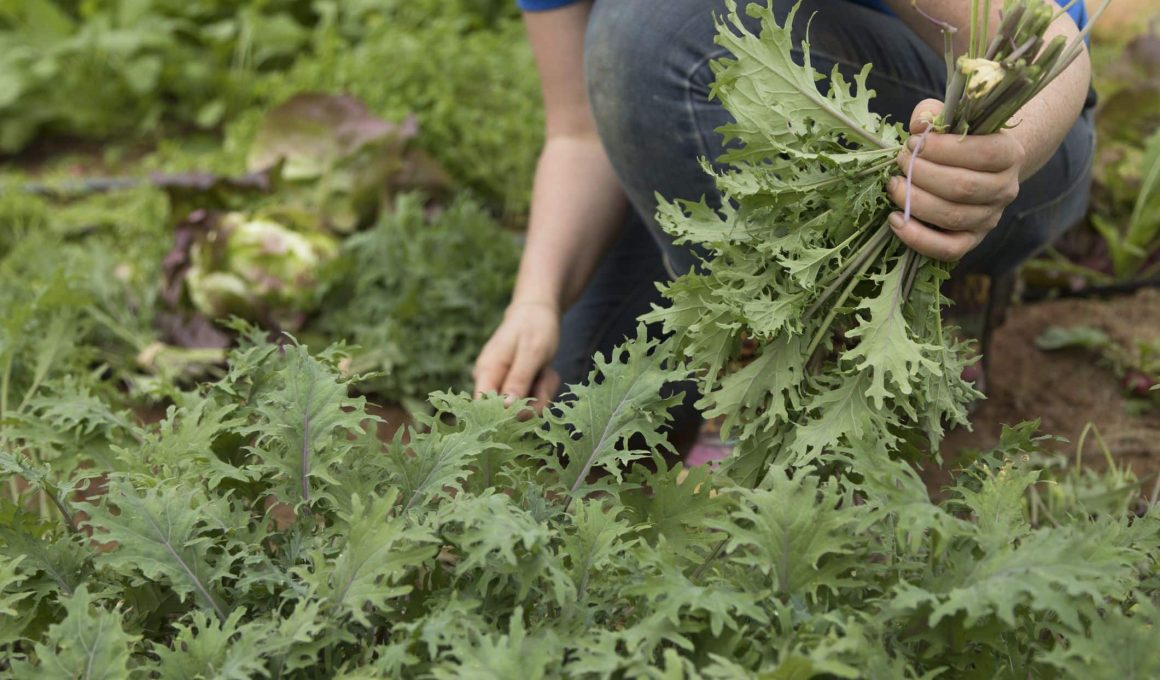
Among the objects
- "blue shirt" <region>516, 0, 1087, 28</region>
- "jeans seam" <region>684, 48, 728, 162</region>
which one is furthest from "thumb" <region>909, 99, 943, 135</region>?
"jeans seam" <region>684, 48, 728, 162</region>

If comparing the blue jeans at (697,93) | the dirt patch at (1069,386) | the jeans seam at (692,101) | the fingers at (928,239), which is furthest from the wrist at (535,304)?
the fingers at (928,239)

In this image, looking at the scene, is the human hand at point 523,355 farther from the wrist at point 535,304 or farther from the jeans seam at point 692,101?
the jeans seam at point 692,101

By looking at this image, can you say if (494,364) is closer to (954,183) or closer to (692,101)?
(692,101)

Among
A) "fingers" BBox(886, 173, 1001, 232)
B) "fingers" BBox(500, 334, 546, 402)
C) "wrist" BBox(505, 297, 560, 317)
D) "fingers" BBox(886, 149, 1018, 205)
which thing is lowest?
"fingers" BBox(500, 334, 546, 402)

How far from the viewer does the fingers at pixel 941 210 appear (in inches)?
44.8

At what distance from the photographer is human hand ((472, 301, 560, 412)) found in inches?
74.7

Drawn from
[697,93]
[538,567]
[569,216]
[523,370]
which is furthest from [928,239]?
[569,216]

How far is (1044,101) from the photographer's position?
A: 4.16 ft

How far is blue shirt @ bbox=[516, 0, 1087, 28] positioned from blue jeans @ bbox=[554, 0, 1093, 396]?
0.10ft

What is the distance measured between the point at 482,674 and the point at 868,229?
0.66 meters

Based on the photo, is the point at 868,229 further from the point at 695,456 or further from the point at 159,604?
the point at 695,456

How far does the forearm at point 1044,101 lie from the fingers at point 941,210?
97 mm

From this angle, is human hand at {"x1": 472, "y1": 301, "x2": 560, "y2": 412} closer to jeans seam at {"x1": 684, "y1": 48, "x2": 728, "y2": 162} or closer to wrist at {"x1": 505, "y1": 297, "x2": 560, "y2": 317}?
wrist at {"x1": 505, "y1": 297, "x2": 560, "y2": 317}

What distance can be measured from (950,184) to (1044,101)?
0.81ft
